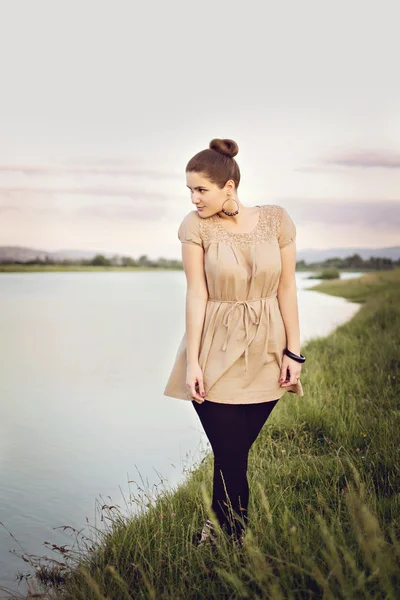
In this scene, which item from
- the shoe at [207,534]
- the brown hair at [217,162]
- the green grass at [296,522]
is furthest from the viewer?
the shoe at [207,534]

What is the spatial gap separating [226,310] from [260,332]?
6.6 inches

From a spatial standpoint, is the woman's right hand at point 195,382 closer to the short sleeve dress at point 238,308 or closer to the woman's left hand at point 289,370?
the short sleeve dress at point 238,308

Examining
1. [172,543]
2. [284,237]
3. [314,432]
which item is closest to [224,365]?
[284,237]

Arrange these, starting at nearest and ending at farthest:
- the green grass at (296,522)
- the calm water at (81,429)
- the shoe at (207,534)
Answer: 1. the green grass at (296,522)
2. the shoe at (207,534)
3. the calm water at (81,429)

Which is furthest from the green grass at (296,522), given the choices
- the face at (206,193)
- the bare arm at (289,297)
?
the face at (206,193)

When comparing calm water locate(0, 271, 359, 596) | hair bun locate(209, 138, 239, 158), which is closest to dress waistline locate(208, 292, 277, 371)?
hair bun locate(209, 138, 239, 158)

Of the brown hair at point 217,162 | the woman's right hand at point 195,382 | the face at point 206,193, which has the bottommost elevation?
the woman's right hand at point 195,382

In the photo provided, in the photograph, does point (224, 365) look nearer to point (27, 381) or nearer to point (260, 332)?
point (260, 332)

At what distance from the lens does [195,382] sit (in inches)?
96.7

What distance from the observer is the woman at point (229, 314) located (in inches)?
95.7

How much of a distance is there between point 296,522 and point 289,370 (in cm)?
60

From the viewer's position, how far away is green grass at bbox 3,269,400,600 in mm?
1831

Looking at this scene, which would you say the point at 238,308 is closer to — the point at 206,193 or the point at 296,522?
the point at 206,193

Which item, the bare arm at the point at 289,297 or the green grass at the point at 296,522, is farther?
the bare arm at the point at 289,297
